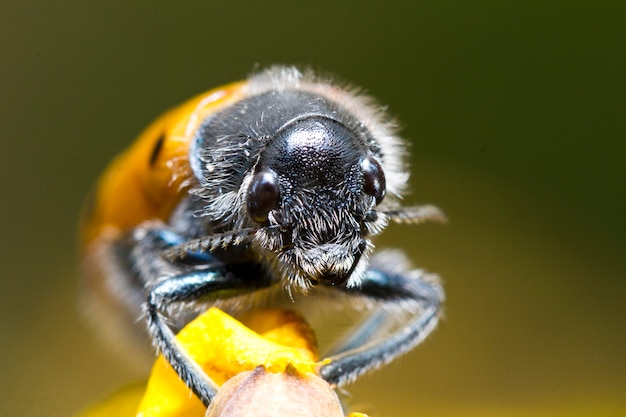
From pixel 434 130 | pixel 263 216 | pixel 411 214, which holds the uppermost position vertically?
pixel 434 130

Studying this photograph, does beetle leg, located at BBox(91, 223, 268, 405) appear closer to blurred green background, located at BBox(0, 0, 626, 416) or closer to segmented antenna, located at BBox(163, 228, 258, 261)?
segmented antenna, located at BBox(163, 228, 258, 261)

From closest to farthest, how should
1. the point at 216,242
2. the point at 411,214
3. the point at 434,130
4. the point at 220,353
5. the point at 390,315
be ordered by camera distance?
the point at 220,353 → the point at 216,242 → the point at 411,214 → the point at 390,315 → the point at 434,130

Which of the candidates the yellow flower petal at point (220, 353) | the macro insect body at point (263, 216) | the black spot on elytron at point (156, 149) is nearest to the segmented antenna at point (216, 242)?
the macro insect body at point (263, 216)

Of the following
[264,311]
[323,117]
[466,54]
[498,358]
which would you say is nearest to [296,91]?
[323,117]

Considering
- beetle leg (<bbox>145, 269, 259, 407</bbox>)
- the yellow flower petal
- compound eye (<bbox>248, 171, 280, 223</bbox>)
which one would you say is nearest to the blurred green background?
beetle leg (<bbox>145, 269, 259, 407</bbox>)

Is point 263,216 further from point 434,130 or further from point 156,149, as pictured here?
point 434,130

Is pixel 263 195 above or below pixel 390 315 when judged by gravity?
above

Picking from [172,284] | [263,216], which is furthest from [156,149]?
[263,216]
